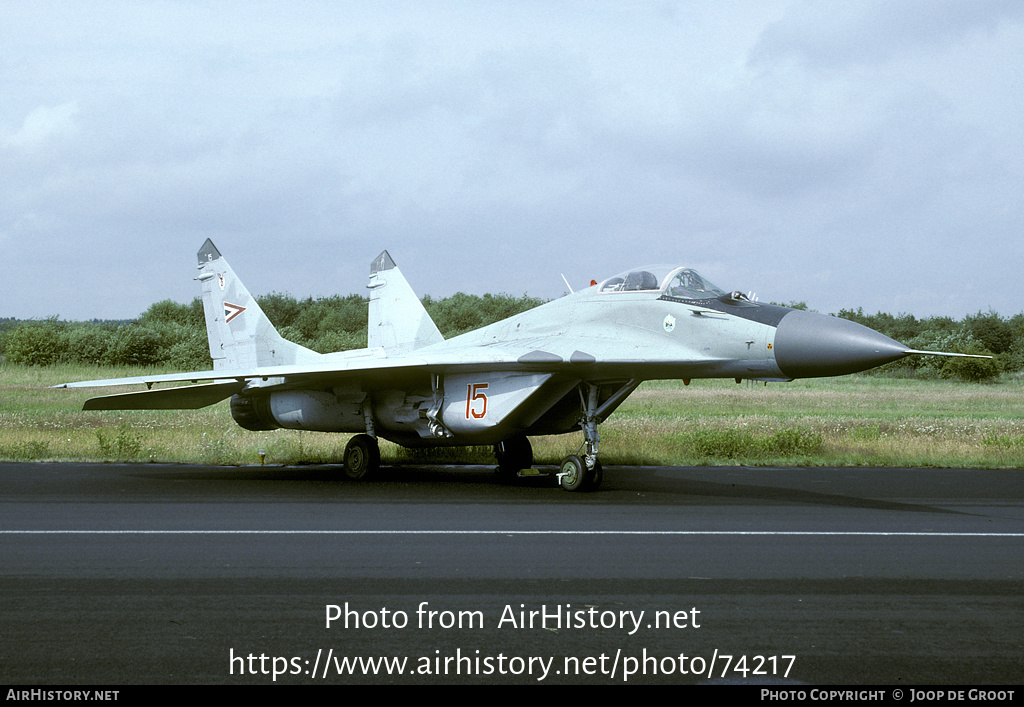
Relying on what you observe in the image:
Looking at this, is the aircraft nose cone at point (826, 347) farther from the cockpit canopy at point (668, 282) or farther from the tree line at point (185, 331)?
the tree line at point (185, 331)

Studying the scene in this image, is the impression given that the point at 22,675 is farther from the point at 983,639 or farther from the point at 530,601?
the point at 983,639

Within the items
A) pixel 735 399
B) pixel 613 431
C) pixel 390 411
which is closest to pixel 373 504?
pixel 390 411

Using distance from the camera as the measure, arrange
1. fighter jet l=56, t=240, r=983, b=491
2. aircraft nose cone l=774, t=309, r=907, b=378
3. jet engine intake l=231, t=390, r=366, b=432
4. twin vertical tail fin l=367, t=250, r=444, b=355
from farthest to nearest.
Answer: twin vertical tail fin l=367, t=250, r=444, b=355 < jet engine intake l=231, t=390, r=366, b=432 < fighter jet l=56, t=240, r=983, b=491 < aircraft nose cone l=774, t=309, r=907, b=378

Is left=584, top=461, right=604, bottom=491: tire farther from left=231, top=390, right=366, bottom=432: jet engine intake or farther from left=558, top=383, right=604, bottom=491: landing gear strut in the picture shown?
left=231, top=390, right=366, bottom=432: jet engine intake

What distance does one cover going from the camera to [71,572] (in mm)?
6422

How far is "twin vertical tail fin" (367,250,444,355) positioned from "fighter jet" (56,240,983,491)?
4 centimetres

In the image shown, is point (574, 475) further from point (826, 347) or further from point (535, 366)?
point (826, 347)

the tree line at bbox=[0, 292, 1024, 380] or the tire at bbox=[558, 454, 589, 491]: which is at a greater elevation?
the tree line at bbox=[0, 292, 1024, 380]

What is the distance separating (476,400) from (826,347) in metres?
5.09

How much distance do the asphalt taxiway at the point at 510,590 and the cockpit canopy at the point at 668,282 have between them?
2710mm

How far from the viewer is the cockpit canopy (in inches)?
471

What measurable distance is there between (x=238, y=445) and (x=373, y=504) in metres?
9.62

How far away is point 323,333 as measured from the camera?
60.3m

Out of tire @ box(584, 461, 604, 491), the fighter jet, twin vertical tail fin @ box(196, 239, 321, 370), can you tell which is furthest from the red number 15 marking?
twin vertical tail fin @ box(196, 239, 321, 370)
